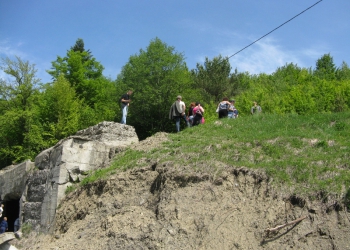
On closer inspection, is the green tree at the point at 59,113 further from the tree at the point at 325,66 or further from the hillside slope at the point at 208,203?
the tree at the point at 325,66

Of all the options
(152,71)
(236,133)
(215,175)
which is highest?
(152,71)

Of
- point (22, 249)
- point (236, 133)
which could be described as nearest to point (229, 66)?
point (236, 133)

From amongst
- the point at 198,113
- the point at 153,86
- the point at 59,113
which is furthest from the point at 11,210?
the point at 153,86

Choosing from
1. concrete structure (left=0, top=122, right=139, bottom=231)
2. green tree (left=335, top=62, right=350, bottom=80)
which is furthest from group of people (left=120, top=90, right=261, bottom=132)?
green tree (left=335, top=62, right=350, bottom=80)

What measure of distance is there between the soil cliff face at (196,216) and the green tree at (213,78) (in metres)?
28.0

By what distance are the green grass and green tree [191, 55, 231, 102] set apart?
81.2ft

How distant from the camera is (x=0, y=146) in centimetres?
3041

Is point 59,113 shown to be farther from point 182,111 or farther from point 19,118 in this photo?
point 182,111

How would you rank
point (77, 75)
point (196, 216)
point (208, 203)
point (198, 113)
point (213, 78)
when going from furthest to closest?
point (213, 78)
point (77, 75)
point (198, 113)
point (208, 203)
point (196, 216)

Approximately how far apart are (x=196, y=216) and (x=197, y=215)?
0.12 feet

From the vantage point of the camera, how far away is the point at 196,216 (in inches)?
405

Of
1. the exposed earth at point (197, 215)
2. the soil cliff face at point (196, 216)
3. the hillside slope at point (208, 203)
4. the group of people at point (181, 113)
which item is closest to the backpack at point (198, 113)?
the group of people at point (181, 113)

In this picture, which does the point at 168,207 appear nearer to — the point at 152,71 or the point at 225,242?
the point at 225,242

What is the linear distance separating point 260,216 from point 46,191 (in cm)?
729
